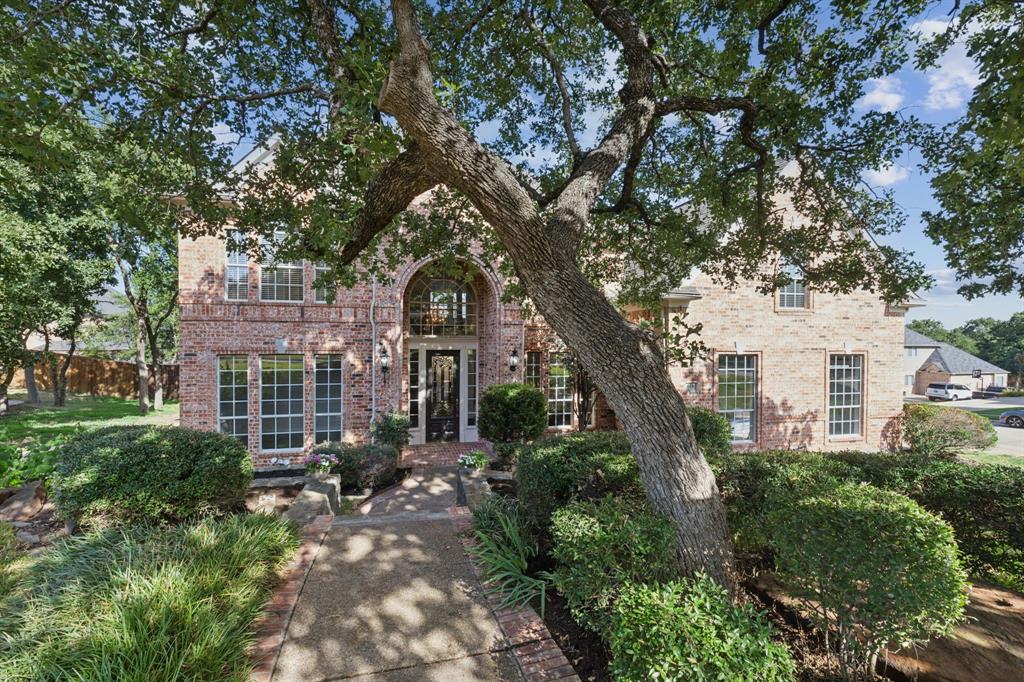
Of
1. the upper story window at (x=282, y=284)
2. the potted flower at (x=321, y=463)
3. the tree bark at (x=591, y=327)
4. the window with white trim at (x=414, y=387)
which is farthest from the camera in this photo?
the window with white trim at (x=414, y=387)

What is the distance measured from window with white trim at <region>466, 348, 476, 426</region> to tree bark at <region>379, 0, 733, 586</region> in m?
8.30

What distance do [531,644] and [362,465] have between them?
5595mm

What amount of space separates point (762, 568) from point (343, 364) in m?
8.82

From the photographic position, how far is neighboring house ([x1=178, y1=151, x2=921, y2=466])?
9266mm

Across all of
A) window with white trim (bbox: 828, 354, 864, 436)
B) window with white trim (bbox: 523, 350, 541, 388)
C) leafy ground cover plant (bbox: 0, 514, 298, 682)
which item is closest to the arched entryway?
window with white trim (bbox: 523, 350, 541, 388)

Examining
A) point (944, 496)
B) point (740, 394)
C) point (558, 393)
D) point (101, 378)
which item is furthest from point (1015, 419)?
point (101, 378)

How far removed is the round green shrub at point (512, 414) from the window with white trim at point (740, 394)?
201 inches

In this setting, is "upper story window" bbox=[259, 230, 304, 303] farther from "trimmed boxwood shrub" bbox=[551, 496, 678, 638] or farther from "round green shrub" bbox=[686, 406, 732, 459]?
"trimmed boxwood shrub" bbox=[551, 496, 678, 638]

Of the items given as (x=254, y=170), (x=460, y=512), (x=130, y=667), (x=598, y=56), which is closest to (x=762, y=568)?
(x=460, y=512)

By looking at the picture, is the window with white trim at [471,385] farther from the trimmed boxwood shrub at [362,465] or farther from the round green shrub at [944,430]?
the round green shrub at [944,430]

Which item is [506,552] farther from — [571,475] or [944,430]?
[944,430]

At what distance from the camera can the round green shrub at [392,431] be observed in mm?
9445

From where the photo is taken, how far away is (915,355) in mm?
38594

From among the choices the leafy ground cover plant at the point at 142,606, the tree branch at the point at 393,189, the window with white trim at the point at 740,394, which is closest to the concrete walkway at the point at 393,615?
the leafy ground cover plant at the point at 142,606
